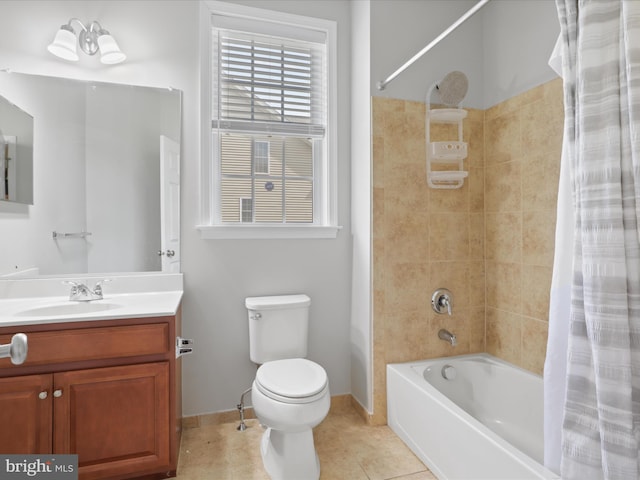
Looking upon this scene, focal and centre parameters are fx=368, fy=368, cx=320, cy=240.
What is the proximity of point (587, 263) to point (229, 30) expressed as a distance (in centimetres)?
223

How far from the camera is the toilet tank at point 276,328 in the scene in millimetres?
2086

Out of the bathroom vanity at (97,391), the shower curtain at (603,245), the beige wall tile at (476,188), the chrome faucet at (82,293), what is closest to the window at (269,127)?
the chrome faucet at (82,293)

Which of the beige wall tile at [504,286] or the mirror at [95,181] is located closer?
the mirror at [95,181]

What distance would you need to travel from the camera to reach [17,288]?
6.26 ft

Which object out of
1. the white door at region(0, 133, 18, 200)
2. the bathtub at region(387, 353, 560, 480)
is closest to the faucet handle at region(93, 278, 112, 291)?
the white door at region(0, 133, 18, 200)

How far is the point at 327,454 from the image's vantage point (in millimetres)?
1906

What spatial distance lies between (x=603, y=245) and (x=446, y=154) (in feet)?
4.26

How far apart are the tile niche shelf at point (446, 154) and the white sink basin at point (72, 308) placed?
188cm

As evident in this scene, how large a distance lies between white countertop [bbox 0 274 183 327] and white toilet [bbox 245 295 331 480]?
49cm

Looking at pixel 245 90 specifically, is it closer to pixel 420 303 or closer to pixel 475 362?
pixel 420 303

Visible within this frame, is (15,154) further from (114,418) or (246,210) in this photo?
(114,418)

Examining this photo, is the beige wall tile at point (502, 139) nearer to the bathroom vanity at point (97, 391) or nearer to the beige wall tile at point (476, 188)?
the beige wall tile at point (476, 188)

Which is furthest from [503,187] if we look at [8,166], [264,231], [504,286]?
[8,166]

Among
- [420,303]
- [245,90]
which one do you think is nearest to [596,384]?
[420,303]
